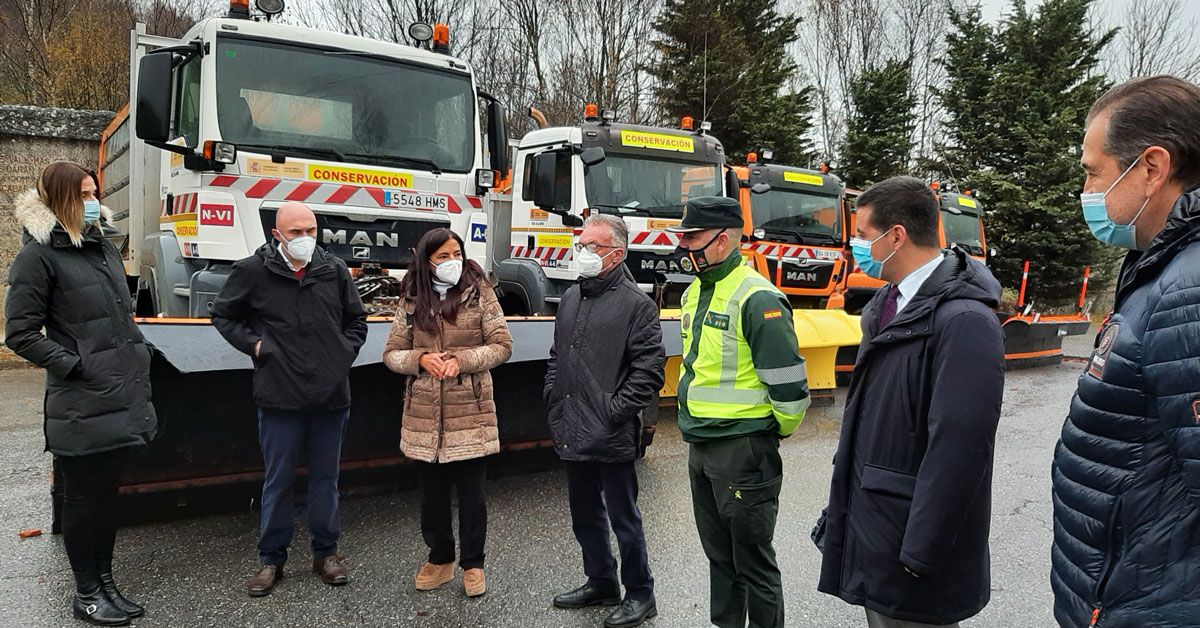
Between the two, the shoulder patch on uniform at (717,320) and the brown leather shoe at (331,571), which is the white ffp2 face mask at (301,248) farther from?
the shoulder patch on uniform at (717,320)

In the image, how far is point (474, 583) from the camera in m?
3.44

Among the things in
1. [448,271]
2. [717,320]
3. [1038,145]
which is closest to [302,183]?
[448,271]

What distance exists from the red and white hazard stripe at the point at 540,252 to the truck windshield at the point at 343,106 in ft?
6.25

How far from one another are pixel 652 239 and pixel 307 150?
153 inches

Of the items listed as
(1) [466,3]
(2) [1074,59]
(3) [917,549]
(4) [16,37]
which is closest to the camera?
(3) [917,549]

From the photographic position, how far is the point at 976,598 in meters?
1.98

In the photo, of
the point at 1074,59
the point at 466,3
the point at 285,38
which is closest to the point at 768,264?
the point at 285,38

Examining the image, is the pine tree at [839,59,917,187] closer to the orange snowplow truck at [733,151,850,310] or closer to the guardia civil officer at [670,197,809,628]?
the orange snowplow truck at [733,151,850,310]

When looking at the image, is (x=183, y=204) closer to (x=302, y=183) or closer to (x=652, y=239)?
(x=302, y=183)

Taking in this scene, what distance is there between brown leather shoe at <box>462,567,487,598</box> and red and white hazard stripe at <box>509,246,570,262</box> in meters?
4.51

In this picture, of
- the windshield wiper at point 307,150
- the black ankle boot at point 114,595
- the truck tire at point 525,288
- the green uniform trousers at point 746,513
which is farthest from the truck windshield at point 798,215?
the black ankle boot at point 114,595

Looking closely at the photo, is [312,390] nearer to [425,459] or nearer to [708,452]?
[425,459]

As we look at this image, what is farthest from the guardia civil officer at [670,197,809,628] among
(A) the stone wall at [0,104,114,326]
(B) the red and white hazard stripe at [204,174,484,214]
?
(A) the stone wall at [0,104,114,326]

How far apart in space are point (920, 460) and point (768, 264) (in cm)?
843
